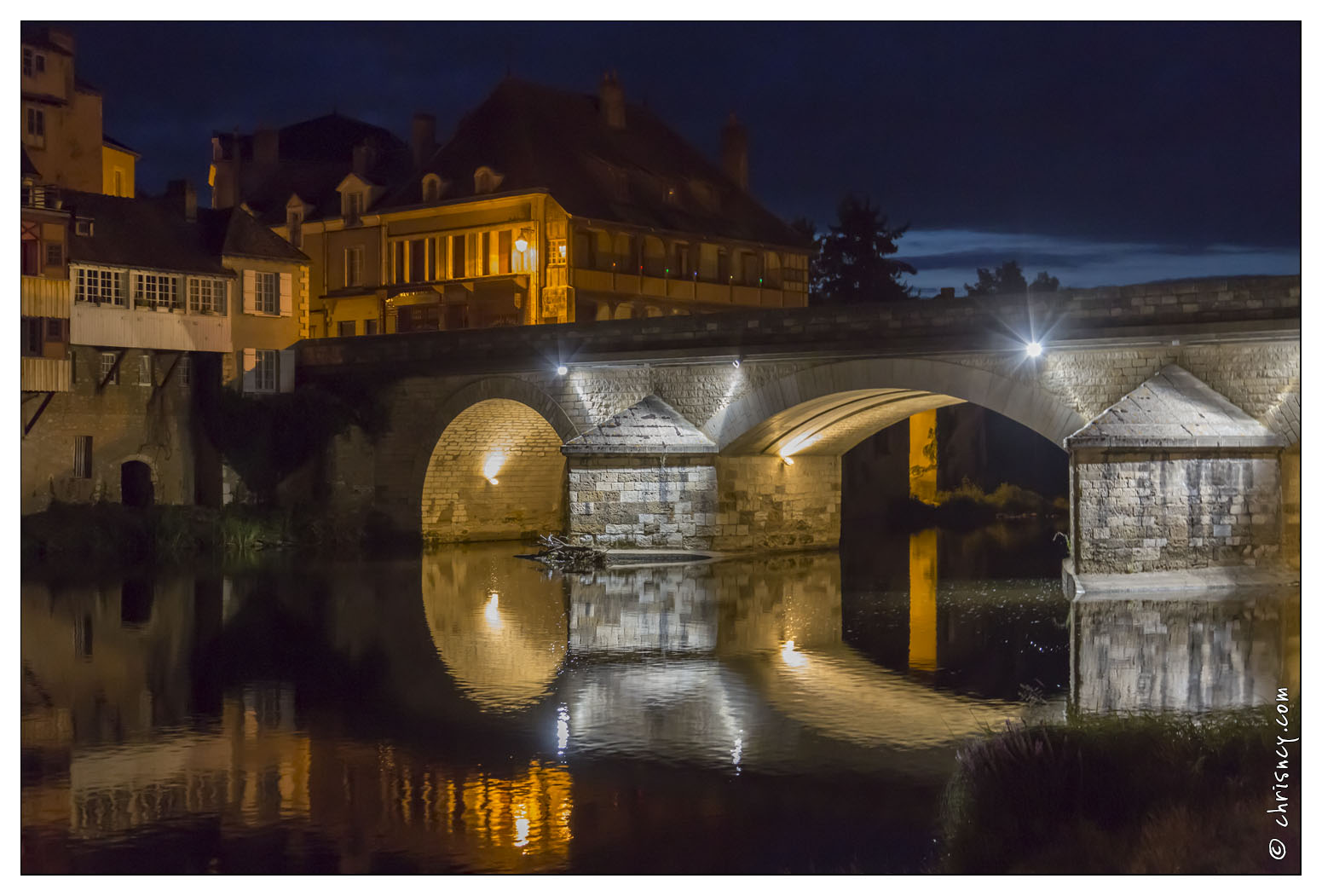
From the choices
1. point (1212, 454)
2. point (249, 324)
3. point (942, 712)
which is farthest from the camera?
point (249, 324)

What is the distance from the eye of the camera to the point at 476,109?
45.8 m

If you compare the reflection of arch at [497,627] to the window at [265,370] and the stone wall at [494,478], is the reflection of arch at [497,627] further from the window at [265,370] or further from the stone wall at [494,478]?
the window at [265,370]

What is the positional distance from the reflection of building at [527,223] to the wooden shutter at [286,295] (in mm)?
6743

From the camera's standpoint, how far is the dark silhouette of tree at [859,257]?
59969 millimetres

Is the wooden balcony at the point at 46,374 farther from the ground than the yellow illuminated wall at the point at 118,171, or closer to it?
closer to it

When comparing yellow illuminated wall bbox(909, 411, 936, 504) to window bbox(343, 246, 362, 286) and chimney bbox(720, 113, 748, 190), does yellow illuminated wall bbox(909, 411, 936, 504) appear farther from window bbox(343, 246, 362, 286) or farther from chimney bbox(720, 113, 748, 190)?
window bbox(343, 246, 362, 286)

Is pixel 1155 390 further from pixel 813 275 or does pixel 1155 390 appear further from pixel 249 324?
pixel 813 275

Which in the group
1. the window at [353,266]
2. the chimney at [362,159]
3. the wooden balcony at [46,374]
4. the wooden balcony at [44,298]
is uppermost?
the chimney at [362,159]

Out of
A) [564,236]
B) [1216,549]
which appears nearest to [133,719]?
[1216,549]

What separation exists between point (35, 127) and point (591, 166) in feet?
47.0

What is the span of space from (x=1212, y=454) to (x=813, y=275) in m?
40.1

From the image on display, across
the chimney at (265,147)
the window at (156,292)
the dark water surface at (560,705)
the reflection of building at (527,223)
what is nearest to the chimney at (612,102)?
the reflection of building at (527,223)

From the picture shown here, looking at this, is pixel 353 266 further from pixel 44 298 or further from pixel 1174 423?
pixel 1174 423
